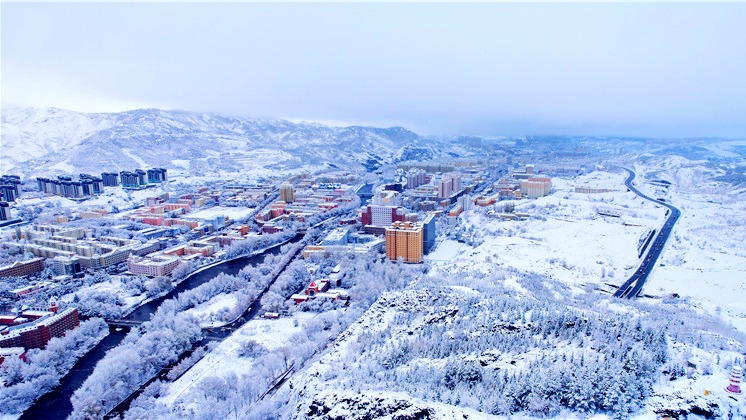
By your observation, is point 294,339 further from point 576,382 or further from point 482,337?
point 576,382

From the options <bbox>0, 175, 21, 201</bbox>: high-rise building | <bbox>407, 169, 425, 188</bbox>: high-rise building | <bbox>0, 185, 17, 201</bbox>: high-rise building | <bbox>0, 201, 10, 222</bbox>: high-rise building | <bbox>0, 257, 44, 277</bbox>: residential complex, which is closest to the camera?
<bbox>0, 257, 44, 277</bbox>: residential complex

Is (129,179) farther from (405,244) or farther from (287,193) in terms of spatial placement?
(405,244)

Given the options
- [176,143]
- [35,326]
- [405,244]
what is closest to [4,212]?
[35,326]

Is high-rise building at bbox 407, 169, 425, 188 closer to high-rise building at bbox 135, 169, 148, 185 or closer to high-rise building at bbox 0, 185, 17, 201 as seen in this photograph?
high-rise building at bbox 135, 169, 148, 185

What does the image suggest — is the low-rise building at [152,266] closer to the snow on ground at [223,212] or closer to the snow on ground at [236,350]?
the snow on ground at [236,350]

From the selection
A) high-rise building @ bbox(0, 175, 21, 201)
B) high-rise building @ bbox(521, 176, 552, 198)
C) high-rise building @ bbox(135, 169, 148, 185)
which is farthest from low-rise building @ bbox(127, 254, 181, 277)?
high-rise building @ bbox(521, 176, 552, 198)

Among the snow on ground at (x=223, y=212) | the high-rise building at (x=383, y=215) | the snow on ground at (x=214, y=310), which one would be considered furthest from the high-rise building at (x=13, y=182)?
the high-rise building at (x=383, y=215)
